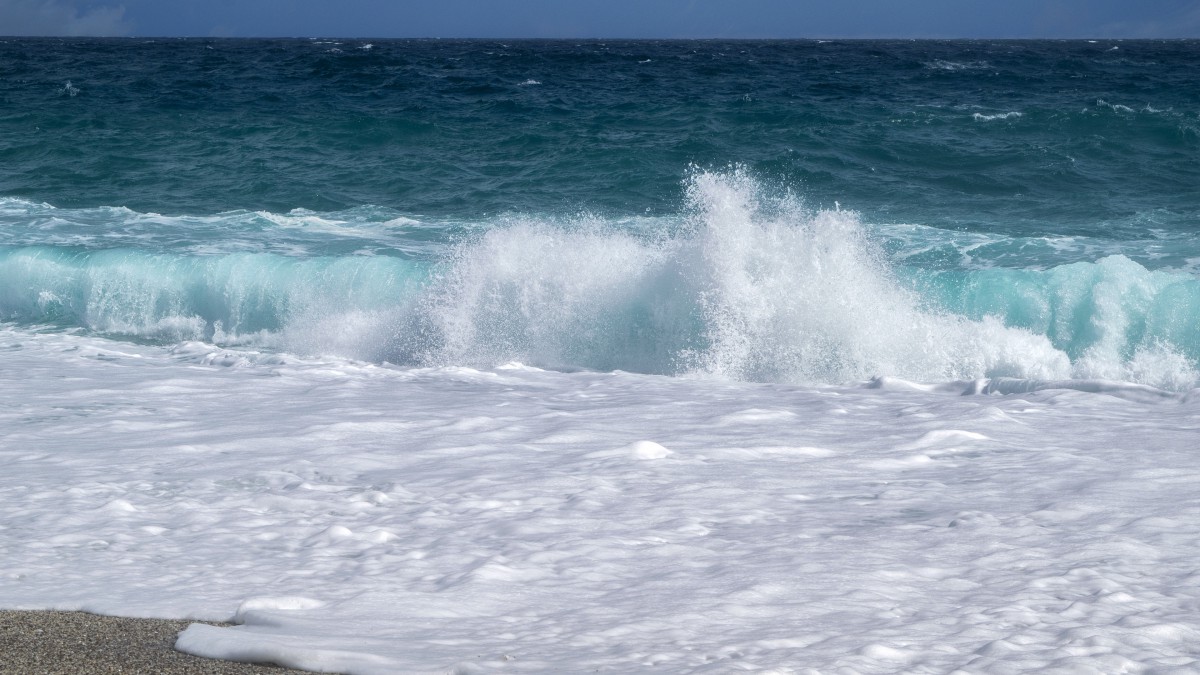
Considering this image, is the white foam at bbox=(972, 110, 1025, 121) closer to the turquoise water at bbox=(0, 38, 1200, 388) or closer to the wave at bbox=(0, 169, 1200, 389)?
the turquoise water at bbox=(0, 38, 1200, 388)

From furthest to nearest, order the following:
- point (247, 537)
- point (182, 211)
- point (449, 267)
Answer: point (182, 211)
point (449, 267)
point (247, 537)

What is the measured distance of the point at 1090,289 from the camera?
8602 millimetres

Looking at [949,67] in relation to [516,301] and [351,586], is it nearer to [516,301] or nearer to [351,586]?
[516,301]

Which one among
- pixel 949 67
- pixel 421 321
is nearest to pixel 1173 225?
pixel 421 321

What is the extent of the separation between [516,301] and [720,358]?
1.76 metres

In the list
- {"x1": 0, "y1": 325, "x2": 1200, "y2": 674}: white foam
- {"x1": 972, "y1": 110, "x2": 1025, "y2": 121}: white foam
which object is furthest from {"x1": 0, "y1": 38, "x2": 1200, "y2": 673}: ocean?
{"x1": 972, "y1": 110, "x2": 1025, "y2": 121}: white foam

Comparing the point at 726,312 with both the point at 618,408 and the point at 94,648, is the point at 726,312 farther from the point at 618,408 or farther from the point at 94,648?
the point at 94,648

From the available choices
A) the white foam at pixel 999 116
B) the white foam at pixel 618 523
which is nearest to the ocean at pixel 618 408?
the white foam at pixel 618 523

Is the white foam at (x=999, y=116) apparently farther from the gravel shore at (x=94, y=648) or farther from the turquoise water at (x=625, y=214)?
the gravel shore at (x=94, y=648)

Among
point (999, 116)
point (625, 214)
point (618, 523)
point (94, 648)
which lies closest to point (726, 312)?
point (618, 523)

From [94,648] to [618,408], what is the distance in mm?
3621

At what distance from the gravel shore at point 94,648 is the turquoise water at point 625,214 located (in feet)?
15.5

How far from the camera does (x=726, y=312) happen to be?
8.02 meters

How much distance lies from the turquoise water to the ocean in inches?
2.3
